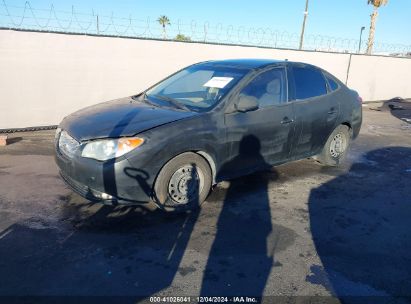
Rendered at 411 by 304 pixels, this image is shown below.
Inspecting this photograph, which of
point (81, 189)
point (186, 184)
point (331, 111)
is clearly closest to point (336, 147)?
point (331, 111)

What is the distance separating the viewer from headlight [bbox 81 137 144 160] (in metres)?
3.83

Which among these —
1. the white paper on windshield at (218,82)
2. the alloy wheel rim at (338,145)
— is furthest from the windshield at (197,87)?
the alloy wheel rim at (338,145)

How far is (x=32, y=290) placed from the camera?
294 cm

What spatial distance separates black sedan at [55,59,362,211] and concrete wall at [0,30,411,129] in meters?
4.12

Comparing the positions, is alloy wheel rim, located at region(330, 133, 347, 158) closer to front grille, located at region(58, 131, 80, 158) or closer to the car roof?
the car roof

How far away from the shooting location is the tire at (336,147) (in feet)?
20.3

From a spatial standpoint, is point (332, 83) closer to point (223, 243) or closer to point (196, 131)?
point (196, 131)

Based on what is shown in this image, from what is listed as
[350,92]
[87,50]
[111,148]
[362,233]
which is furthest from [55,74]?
[362,233]

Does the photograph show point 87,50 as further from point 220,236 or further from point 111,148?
point 220,236

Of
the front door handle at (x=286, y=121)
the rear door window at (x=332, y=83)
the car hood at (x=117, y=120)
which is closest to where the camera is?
the car hood at (x=117, y=120)

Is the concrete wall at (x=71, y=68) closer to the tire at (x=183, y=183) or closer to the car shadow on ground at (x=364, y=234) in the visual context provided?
the tire at (x=183, y=183)

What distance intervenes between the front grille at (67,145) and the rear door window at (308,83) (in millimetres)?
3008

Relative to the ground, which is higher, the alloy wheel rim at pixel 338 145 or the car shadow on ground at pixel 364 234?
the alloy wheel rim at pixel 338 145

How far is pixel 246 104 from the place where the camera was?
179 inches
